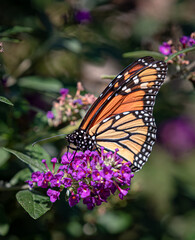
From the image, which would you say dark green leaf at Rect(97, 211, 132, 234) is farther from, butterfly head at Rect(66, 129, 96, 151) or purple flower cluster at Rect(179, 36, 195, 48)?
purple flower cluster at Rect(179, 36, 195, 48)

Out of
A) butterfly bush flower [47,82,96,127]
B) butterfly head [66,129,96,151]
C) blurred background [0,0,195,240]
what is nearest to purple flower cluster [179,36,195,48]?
blurred background [0,0,195,240]

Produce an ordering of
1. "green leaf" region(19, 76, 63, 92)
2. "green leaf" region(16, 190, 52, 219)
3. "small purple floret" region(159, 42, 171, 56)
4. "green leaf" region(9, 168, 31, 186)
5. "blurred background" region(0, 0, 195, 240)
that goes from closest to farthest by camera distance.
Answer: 1. "green leaf" region(16, 190, 52, 219)
2. "green leaf" region(9, 168, 31, 186)
3. "small purple floret" region(159, 42, 171, 56)
4. "blurred background" region(0, 0, 195, 240)
5. "green leaf" region(19, 76, 63, 92)

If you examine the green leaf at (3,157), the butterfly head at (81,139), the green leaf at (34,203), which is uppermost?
the butterfly head at (81,139)

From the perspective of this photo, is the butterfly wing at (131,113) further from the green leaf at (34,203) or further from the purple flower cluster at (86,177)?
the green leaf at (34,203)

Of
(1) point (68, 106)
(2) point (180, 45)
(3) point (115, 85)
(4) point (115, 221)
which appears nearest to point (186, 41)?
(2) point (180, 45)

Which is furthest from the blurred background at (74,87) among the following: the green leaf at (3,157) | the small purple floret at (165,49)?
the small purple floret at (165,49)

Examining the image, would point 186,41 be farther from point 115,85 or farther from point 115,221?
point 115,221
